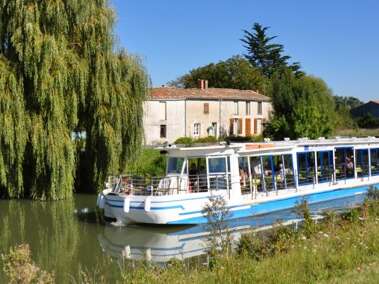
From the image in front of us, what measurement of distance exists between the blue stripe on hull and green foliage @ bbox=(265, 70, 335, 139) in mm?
20112

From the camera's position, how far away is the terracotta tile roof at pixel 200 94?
170 feet

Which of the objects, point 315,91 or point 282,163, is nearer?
point 282,163

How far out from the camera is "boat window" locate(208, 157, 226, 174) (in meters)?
19.4

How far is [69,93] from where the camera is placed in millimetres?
23234

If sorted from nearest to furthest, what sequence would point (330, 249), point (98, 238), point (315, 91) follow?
point (330, 249), point (98, 238), point (315, 91)

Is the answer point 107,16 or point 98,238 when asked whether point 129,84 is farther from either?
point 98,238

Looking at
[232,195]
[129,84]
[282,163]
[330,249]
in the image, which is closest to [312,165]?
[282,163]

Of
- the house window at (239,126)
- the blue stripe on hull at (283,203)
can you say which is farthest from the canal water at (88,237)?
the house window at (239,126)

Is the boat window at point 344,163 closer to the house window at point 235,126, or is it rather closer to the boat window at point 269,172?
the boat window at point 269,172

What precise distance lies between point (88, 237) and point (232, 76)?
61.1m

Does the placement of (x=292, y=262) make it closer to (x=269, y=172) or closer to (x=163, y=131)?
(x=269, y=172)

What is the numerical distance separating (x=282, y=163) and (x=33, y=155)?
31.3ft

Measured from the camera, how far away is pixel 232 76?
251ft

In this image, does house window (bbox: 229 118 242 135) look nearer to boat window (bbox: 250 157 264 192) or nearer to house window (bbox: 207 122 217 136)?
house window (bbox: 207 122 217 136)
